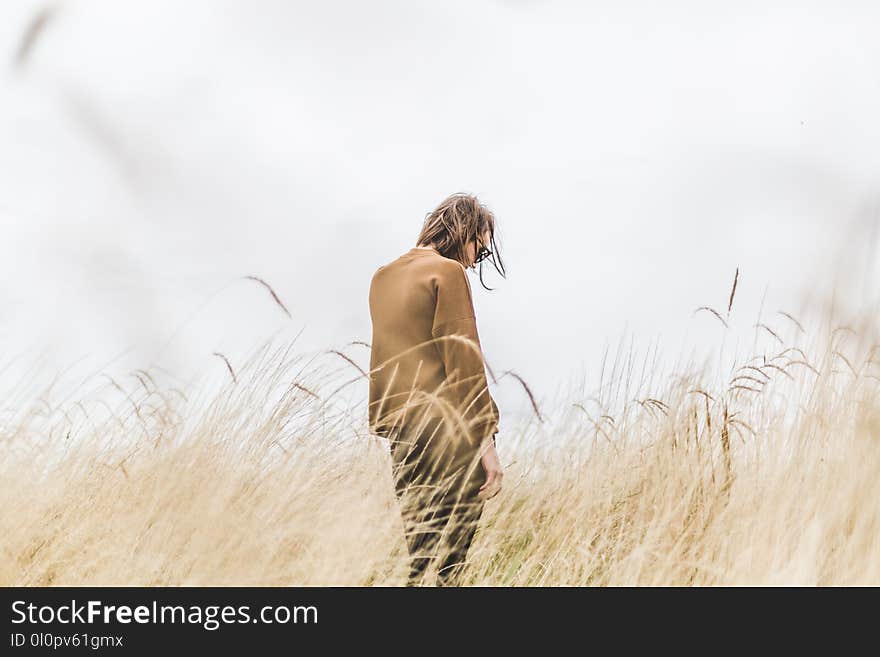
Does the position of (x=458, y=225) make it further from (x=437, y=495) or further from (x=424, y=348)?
(x=437, y=495)

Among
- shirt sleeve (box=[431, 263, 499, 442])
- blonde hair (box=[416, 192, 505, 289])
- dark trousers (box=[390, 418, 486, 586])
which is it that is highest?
blonde hair (box=[416, 192, 505, 289])

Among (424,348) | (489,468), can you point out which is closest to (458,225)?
(424,348)

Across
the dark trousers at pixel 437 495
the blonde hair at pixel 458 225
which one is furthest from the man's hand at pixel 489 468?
the blonde hair at pixel 458 225

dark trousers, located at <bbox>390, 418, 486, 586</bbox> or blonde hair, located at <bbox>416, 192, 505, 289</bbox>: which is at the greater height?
blonde hair, located at <bbox>416, 192, 505, 289</bbox>

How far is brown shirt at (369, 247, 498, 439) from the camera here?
228 centimetres

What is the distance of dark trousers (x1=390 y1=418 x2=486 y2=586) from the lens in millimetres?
2338

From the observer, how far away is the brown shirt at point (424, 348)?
2.28 m

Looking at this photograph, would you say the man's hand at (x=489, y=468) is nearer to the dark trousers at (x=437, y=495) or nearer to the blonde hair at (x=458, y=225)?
the dark trousers at (x=437, y=495)

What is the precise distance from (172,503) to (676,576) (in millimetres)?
1386

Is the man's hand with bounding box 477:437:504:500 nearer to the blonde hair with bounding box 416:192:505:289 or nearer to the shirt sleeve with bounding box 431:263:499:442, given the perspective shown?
the shirt sleeve with bounding box 431:263:499:442

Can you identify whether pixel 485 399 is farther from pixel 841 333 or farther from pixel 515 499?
pixel 841 333

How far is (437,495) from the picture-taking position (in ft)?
7.88

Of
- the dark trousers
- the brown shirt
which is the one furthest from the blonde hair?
the dark trousers
